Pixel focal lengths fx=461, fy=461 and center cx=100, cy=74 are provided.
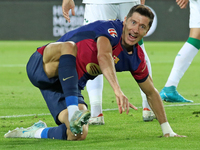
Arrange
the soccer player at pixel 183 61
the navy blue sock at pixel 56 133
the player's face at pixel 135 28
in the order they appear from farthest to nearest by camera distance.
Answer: the soccer player at pixel 183 61
the navy blue sock at pixel 56 133
the player's face at pixel 135 28

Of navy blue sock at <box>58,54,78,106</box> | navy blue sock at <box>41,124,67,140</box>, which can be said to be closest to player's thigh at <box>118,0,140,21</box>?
navy blue sock at <box>58,54,78,106</box>

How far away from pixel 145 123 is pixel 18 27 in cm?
1638

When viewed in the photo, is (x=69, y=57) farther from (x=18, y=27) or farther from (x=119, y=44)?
(x=18, y=27)

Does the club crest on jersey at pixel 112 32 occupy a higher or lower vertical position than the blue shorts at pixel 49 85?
higher

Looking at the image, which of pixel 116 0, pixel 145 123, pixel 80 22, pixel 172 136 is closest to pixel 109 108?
pixel 145 123

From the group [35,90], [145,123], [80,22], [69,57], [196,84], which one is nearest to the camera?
[69,57]

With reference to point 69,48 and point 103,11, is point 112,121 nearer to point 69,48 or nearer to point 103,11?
point 103,11

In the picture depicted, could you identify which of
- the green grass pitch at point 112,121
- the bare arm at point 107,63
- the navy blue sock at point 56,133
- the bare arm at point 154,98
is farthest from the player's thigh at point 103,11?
the navy blue sock at point 56,133

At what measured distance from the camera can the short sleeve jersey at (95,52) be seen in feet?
11.7

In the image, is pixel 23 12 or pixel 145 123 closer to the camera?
pixel 145 123

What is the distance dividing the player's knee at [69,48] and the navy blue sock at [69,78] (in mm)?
46

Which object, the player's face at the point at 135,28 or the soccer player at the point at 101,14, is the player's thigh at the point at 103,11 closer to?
the soccer player at the point at 101,14

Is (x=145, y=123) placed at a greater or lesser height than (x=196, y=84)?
greater

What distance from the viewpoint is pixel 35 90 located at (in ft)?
22.7
